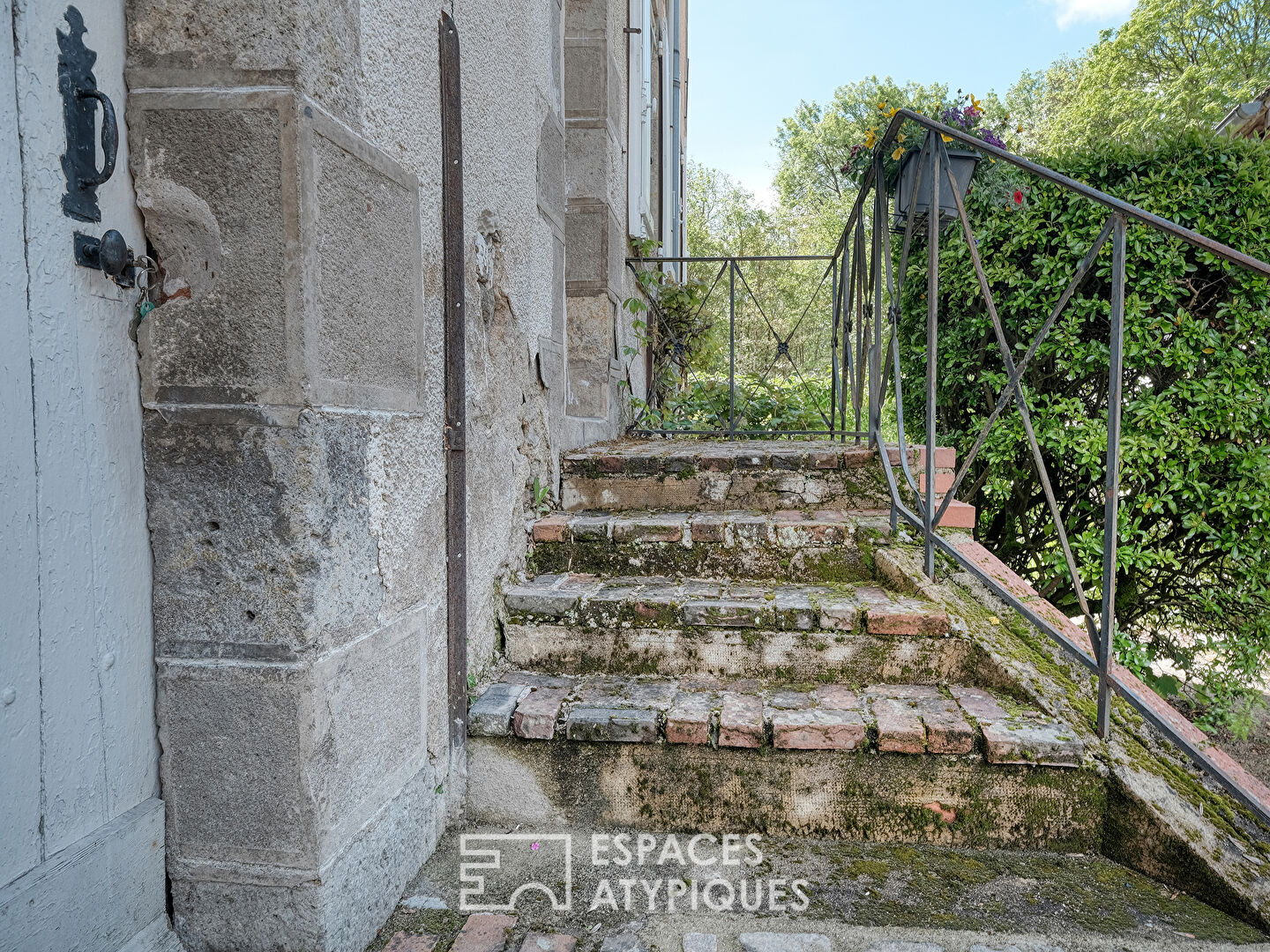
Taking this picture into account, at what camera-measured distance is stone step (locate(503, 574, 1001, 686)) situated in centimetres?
193

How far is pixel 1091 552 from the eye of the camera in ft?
10.3

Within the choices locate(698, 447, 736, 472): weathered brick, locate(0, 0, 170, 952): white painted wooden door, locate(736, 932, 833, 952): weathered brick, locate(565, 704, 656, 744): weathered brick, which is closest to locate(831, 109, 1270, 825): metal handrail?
locate(698, 447, 736, 472): weathered brick

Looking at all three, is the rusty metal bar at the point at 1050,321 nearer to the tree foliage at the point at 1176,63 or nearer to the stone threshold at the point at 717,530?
the stone threshold at the point at 717,530

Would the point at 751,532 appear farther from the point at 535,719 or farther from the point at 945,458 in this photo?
the point at 535,719

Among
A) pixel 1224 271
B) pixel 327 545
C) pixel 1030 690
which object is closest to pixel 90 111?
pixel 327 545

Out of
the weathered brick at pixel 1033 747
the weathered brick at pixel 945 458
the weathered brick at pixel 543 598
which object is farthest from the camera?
the weathered brick at pixel 945 458

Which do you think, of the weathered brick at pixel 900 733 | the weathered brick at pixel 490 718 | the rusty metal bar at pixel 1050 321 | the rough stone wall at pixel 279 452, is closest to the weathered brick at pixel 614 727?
the weathered brick at pixel 490 718

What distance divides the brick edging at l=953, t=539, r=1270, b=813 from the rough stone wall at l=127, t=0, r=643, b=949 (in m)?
1.51

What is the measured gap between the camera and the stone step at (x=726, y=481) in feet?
8.79

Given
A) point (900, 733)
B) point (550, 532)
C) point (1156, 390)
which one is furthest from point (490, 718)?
point (1156, 390)

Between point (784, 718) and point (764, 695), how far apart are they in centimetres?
16

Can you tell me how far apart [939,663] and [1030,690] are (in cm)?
22

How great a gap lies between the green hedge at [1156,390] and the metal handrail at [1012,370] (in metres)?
0.80

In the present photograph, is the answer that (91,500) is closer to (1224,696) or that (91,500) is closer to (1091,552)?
(1091,552)
